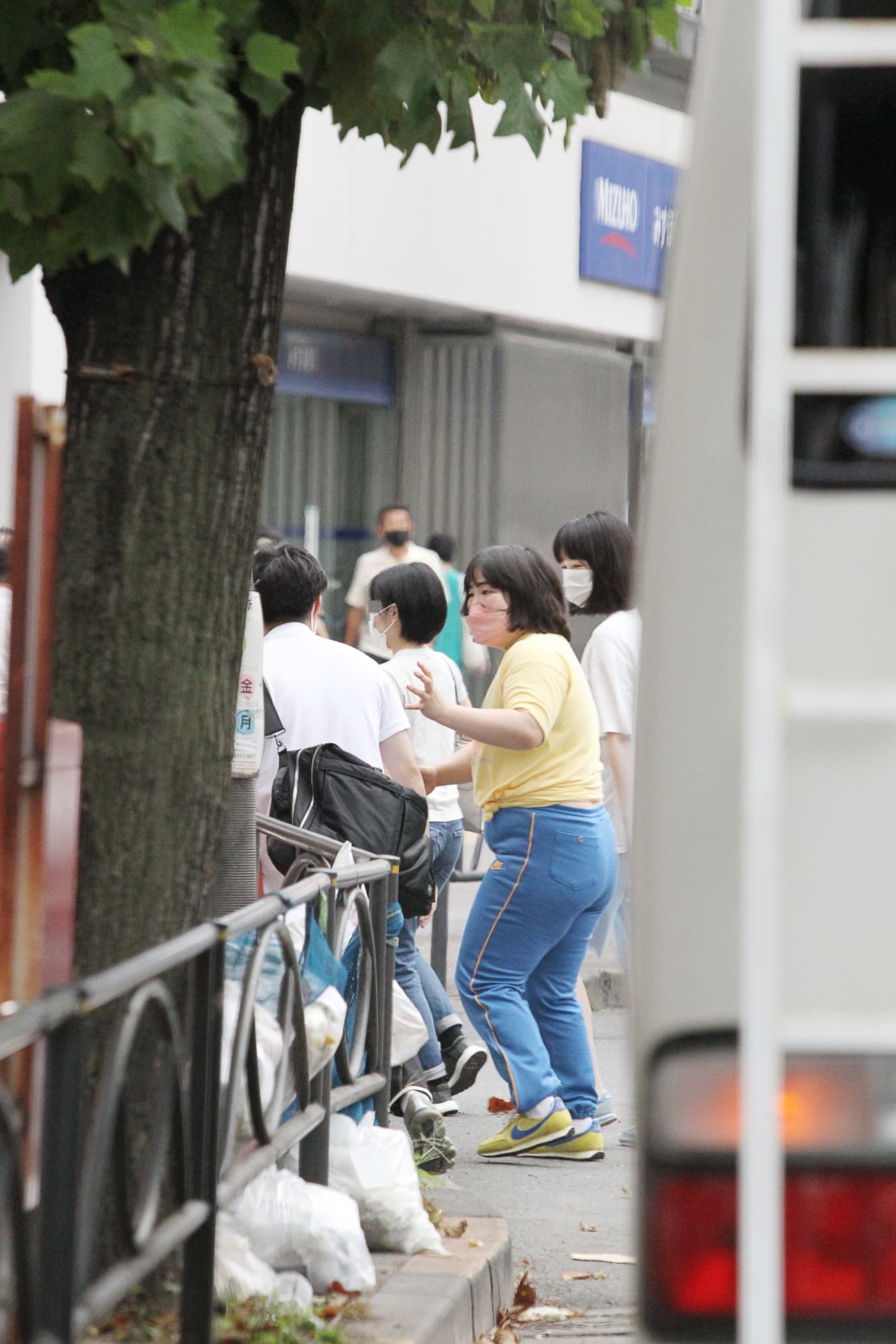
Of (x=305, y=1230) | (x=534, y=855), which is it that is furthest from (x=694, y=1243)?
(x=534, y=855)

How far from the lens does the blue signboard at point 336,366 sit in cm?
1764

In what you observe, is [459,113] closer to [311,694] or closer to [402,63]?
[402,63]

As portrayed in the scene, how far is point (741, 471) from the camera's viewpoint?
2082mm

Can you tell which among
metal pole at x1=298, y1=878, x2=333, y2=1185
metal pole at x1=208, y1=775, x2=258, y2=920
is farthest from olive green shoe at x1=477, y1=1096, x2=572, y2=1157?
metal pole at x1=298, y1=878, x2=333, y2=1185

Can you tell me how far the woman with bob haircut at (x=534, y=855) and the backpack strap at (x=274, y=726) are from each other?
46 cm

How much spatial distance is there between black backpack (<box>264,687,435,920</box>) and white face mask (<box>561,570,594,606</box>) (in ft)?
4.59

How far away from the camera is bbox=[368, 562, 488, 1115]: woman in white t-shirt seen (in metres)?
6.55

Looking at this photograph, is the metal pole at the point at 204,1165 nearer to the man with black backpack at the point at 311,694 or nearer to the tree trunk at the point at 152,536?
the tree trunk at the point at 152,536

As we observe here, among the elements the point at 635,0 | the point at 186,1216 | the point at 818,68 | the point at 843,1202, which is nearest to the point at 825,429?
the point at 818,68

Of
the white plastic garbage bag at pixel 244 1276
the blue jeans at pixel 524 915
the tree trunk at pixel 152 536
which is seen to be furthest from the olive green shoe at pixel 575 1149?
the tree trunk at pixel 152 536

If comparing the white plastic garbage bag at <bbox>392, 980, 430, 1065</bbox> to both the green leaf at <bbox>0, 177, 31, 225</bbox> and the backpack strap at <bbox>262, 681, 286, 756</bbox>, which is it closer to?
the backpack strap at <bbox>262, 681, 286, 756</bbox>

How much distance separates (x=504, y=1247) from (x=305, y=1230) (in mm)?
875

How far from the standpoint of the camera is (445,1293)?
14.3 ft

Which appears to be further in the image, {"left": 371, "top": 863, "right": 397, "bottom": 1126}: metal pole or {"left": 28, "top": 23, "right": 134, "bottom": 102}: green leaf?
{"left": 371, "top": 863, "right": 397, "bottom": 1126}: metal pole
